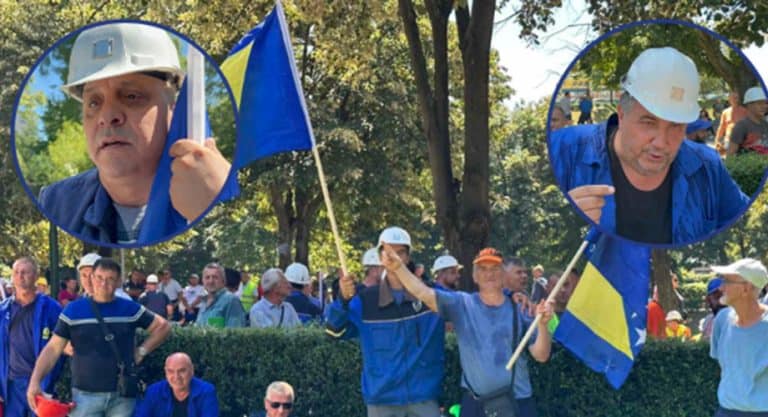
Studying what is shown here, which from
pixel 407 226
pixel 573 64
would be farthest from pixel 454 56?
pixel 573 64

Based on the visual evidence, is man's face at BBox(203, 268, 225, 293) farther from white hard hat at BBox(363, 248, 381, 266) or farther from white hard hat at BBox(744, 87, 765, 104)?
white hard hat at BBox(744, 87, 765, 104)

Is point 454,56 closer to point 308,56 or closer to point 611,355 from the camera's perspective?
point 308,56

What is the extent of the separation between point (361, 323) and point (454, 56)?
736 inches

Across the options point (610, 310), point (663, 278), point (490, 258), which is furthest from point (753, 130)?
point (663, 278)

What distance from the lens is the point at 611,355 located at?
9.80 m

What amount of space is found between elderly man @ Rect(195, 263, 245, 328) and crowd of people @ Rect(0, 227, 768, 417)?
Answer: 0.06 metres

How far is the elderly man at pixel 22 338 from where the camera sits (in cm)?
1129

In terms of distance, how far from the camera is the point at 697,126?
20.9 feet

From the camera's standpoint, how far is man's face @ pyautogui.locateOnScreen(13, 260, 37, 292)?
36.8 ft

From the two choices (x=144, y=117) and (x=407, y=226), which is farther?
(x=407, y=226)

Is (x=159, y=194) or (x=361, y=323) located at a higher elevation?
(x=159, y=194)

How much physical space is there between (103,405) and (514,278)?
3401mm

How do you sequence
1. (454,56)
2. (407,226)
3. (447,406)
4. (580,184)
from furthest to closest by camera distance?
1. (407,226)
2. (454,56)
3. (447,406)
4. (580,184)

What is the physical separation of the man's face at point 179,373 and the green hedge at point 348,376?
3.46 feet
